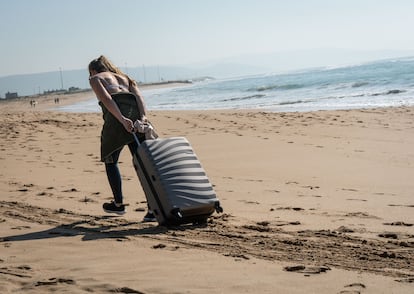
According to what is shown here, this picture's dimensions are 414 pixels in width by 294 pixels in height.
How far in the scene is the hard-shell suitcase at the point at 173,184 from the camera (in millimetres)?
4863

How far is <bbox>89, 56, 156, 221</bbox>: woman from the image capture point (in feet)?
17.5

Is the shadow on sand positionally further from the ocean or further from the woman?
the ocean

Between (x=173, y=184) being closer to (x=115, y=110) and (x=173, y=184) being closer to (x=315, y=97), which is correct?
(x=115, y=110)

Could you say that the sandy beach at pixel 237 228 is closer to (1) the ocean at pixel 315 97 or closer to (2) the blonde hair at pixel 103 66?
(2) the blonde hair at pixel 103 66

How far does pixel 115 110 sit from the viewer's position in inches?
207

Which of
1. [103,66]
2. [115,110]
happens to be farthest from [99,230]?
[103,66]

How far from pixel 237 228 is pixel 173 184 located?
666mm

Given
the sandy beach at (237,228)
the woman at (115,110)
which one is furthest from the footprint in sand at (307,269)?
the woman at (115,110)

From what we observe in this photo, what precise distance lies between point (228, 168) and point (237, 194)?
6.34 ft

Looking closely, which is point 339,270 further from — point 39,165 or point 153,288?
point 39,165

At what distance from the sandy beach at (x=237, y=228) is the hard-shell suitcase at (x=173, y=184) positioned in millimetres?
140

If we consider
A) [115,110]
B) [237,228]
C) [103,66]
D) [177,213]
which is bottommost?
[237,228]

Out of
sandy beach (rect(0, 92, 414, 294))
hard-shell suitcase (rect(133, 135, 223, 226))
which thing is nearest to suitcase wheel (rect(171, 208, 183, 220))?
hard-shell suitcase (rect(133, 135, 223, 226))

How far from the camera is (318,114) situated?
657 inches
